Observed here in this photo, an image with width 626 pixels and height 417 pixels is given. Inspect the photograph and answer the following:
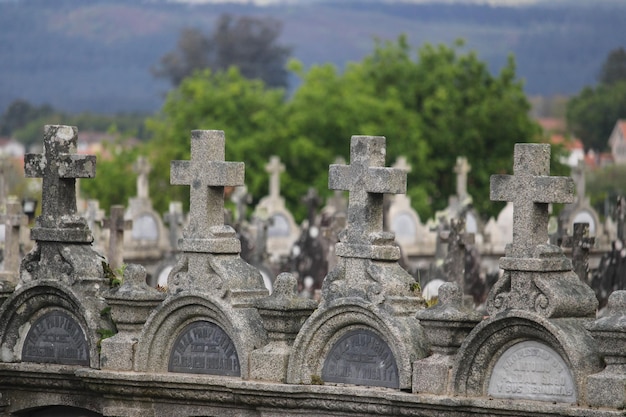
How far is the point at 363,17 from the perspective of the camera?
158250 millimetres

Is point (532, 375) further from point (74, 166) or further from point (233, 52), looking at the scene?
point (233, 52)

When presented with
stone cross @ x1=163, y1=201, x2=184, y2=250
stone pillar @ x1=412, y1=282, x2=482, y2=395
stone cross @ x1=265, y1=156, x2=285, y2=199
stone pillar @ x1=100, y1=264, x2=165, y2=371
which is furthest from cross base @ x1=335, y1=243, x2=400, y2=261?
stone cross @ x1=265, y1=156, x2=285, y2=199

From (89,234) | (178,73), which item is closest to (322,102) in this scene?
(89,234)

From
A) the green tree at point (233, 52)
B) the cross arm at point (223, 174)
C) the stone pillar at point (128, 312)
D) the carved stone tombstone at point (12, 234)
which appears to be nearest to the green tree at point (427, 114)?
the carved stone tombstone at point (12, 234)

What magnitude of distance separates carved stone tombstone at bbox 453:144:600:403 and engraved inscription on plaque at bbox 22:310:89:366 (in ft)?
12.9

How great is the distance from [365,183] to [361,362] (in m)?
1.44

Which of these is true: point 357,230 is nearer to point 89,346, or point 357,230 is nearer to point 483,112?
point 89,346

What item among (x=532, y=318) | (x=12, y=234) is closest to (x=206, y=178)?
(x=532, y=318)

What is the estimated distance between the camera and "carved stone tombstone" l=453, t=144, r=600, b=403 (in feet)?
49.1

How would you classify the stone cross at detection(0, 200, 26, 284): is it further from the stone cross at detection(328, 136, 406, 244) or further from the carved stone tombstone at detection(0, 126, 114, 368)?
the stone cross at detection(328, 136, 406, 244)

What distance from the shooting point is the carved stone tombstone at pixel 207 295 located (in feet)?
55.0

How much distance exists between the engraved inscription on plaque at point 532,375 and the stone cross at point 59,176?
447cm

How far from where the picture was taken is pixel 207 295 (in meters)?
16.8

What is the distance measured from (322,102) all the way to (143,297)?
52.0m
